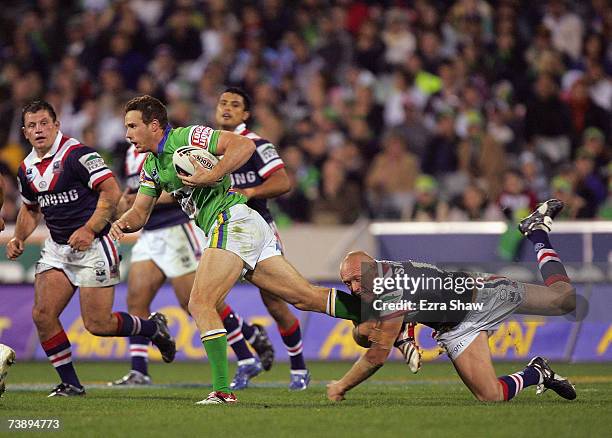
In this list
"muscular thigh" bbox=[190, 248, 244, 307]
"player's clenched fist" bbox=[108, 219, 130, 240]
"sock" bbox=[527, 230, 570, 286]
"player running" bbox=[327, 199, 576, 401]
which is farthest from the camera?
"sock" bbox=[527, 230, 570, 286]

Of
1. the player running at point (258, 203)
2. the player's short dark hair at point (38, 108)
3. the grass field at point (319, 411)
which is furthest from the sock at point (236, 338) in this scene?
the player's short dark hair at point (38, 108)

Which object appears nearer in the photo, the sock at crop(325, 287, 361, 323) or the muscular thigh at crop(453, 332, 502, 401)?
the muscular thigh at crop(453, 332, 502, 401)

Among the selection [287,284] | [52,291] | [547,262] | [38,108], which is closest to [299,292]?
[287,284]

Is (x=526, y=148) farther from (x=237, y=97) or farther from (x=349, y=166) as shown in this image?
(x=237, y=97)

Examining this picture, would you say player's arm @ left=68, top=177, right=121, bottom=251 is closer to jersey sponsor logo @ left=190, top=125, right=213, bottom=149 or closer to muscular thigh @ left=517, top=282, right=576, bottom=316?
jersey sponsor logo @ left=190, top=125, right=213, bottom=149

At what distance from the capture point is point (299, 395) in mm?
11141

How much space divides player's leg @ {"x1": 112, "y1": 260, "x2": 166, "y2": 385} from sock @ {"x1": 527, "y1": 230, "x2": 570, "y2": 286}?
4.44 meters

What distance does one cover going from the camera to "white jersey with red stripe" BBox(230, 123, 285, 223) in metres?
12.2

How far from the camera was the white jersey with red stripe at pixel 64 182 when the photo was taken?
11266mm

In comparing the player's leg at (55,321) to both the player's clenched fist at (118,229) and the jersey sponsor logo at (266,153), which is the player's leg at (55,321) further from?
the jersey sponsor logo at (266,153)

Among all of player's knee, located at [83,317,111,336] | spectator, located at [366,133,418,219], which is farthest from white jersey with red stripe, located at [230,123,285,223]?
spectator, located at [366,133,418,219]

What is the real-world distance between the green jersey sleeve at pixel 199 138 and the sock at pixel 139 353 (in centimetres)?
361

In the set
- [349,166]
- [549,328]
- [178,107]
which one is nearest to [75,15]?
[178,107]

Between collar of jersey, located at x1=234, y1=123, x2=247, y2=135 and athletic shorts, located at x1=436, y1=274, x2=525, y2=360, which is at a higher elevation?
collar of jersey, located at x1=234, y1=123, x2=247, y2=135
